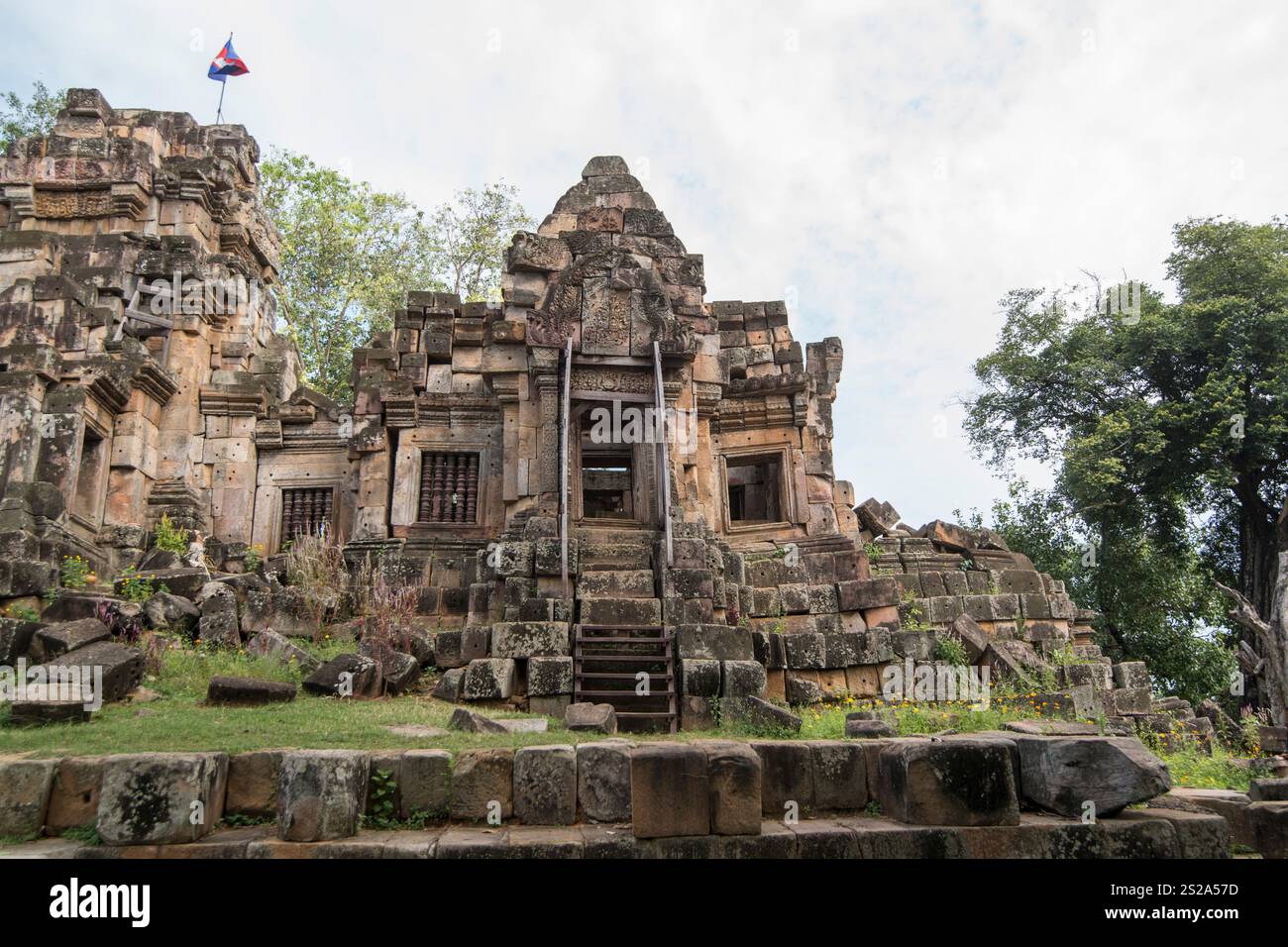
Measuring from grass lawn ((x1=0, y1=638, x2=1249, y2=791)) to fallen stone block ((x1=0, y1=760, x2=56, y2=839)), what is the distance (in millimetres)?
490

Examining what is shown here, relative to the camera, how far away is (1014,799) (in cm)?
481

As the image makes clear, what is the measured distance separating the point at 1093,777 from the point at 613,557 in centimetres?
643

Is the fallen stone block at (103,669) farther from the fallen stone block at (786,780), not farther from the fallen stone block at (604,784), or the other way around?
the fallen stone block at (786,780)

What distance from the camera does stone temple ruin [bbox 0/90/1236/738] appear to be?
32.0 ft

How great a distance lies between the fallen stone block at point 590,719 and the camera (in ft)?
23.1

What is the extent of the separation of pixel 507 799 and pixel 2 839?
8.61ft

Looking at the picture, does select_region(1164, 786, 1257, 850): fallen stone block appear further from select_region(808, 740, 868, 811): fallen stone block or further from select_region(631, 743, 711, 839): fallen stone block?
select_region(631, 743, 711, 839): fallen stone block

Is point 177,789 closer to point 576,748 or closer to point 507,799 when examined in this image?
point 507,799

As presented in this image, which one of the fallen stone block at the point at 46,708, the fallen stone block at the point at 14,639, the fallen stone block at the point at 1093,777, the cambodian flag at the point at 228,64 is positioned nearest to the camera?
the fallen stone block at the point at 1093,777

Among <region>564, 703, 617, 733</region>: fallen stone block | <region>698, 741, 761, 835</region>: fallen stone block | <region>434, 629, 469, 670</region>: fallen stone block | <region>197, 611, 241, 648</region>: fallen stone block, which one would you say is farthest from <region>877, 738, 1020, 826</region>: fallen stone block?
<region>197, 611, 241, 648</region>: fallen stone block

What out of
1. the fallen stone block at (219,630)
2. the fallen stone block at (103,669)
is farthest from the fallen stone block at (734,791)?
the fallen stone block at (219,630)

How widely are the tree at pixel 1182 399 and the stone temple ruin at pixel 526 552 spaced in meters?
6.66
